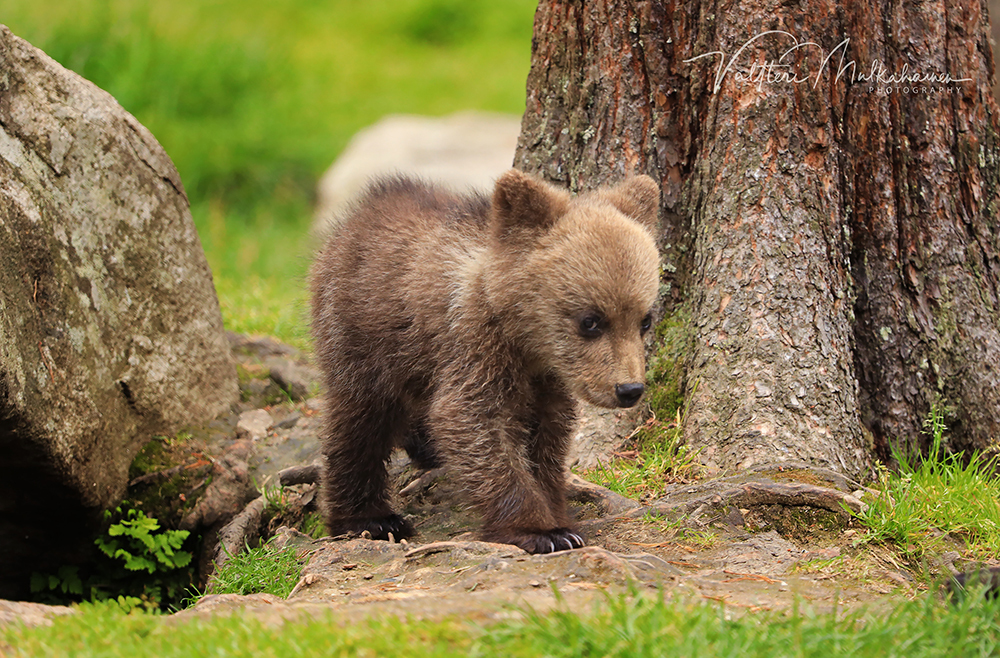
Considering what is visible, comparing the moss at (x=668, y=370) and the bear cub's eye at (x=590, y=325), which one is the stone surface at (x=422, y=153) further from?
the bear cub's eye at (x=590, y=325)

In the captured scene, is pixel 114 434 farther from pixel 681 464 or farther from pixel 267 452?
pixel 681 464

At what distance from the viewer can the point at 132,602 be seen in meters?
3.37

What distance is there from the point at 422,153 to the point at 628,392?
9234mm

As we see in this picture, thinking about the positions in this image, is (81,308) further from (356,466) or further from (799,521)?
(799,521)

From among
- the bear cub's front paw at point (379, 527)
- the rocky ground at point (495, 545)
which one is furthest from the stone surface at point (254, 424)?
the bear cub's front paw at point (379, 527)

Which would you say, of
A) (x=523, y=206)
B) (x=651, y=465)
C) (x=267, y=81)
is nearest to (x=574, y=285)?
(x=523, y=206)

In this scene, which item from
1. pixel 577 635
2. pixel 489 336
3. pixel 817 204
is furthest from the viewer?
pixel 817 204

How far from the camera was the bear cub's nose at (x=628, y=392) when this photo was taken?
368 centimetres

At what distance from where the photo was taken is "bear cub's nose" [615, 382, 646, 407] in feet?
12.1

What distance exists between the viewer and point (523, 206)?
149 inches

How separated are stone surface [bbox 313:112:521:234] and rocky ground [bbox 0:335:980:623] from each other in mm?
6910

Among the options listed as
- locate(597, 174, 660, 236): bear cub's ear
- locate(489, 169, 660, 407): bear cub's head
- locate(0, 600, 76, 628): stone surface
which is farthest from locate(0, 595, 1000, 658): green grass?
locate(597, 174, 660, 236): bear cub's ear

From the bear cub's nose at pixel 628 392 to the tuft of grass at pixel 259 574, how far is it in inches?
60.7

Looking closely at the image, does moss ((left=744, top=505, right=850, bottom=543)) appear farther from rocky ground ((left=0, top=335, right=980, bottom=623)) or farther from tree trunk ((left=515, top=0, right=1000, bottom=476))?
tree trunk ((left=515, top=0, right=1000, bottom=476))
